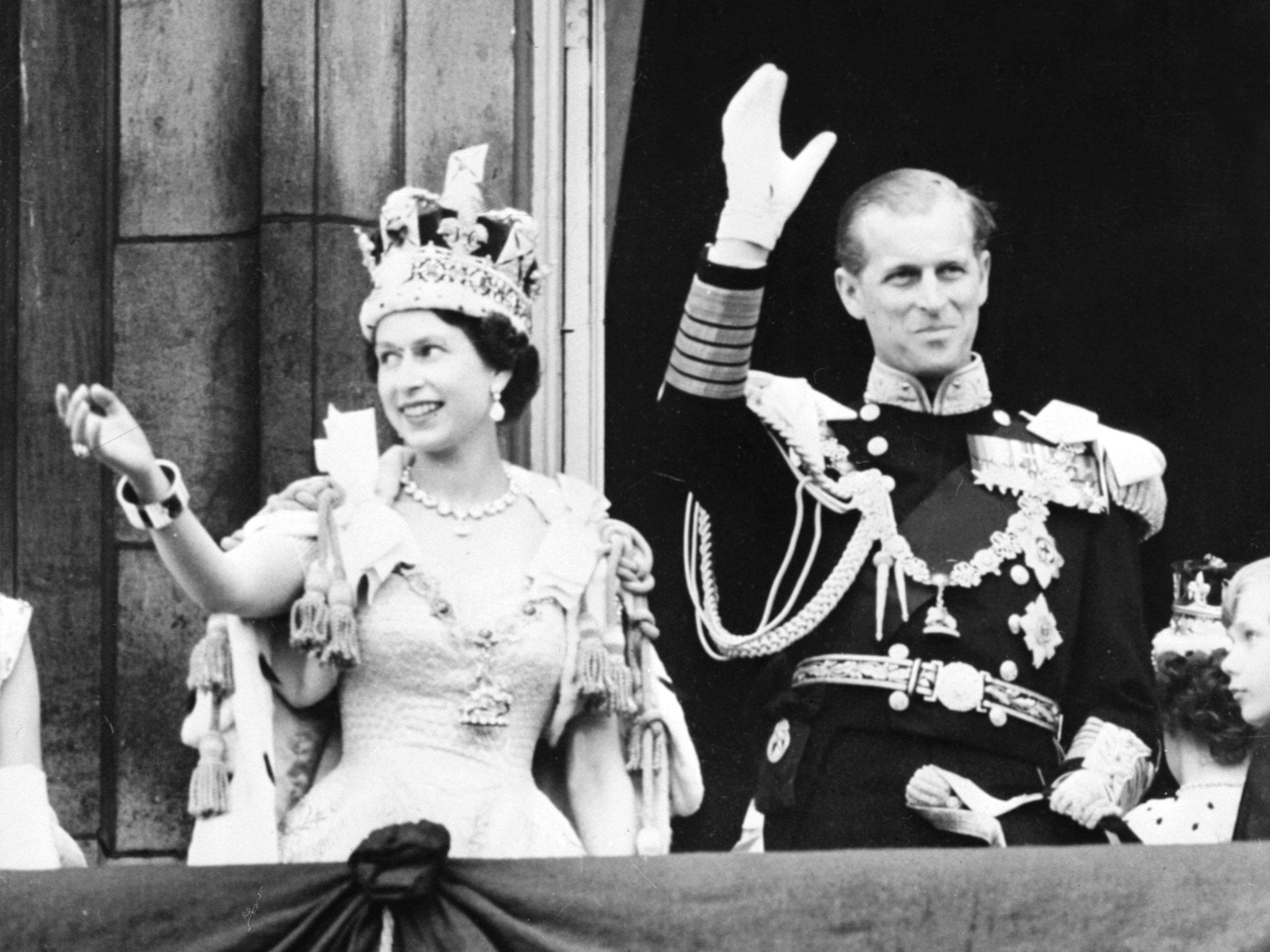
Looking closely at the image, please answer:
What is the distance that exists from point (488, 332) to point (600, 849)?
0.95 m

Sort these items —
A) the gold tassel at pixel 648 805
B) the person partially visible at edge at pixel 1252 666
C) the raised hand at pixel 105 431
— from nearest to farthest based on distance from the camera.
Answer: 1. the raised hand at pixel 105 431
2. the gold tassel at pixel 648 805
3. the person partially visible at edge at pixel 1252 666

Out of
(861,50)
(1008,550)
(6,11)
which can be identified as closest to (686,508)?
(1008,550)

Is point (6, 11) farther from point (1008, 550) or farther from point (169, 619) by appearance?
point (1008, 550)

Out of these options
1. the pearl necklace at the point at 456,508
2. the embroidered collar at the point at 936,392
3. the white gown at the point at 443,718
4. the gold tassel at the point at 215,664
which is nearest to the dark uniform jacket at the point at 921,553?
the embroidered collar at the point at 936,392

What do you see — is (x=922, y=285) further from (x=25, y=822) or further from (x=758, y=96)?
(x=25, y=822)

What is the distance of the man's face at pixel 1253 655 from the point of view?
6.50m

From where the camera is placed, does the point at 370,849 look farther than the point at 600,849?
No

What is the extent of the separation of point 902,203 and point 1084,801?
1213 millimetres

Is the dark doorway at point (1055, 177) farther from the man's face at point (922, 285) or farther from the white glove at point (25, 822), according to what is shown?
the white glove at point (25, 822)

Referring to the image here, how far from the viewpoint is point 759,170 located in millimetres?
6457

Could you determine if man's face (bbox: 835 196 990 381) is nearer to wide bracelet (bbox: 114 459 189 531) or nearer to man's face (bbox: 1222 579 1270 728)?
man's face (bbox: 1222 579 1270 728)

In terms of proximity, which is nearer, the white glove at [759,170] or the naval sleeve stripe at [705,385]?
the white glove at [759,170]

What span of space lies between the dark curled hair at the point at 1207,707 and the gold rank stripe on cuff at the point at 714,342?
101 centimetres

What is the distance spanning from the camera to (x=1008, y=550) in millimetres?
6660
